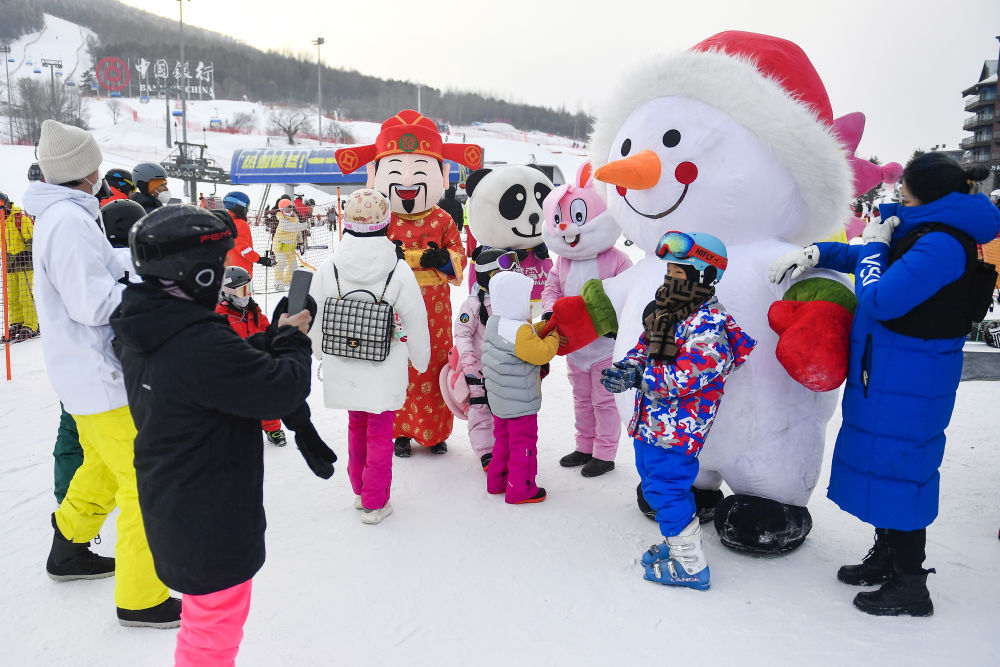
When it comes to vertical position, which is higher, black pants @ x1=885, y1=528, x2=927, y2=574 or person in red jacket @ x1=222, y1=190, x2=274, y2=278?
person in red jacket @ x1=222, y1=190, x2=274, y2=278

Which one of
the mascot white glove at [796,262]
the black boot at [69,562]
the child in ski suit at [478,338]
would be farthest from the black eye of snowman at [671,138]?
the black boot at [69,562]

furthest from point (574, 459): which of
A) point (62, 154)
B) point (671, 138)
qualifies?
point (62, 154)

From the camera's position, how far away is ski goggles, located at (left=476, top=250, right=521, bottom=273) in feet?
11.6

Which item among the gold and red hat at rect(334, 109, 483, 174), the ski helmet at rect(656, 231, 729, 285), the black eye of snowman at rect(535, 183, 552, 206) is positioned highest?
the gold and red hat at rect(334, 109, 483, 174)

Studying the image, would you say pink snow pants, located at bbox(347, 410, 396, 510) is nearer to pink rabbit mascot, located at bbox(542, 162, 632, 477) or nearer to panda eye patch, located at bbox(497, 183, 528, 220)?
pink rabbit mascot, located at bbox(542, 162, 632, 477)

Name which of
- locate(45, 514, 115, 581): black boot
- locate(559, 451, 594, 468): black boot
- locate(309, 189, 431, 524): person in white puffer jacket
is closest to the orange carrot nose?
locate(309, 189, 431, 524): person in white puffer jacket

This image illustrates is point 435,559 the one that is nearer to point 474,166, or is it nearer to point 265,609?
point 265,609

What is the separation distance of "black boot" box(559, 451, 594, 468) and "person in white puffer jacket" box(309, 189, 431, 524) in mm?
1196

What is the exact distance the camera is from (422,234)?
4008mm

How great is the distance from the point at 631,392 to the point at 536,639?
1142 mm

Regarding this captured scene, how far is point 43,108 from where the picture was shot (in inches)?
1827

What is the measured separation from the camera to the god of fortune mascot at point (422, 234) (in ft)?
12.9

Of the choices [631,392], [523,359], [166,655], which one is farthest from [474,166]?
[166,655]

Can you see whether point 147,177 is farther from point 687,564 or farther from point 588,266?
point 687,564
